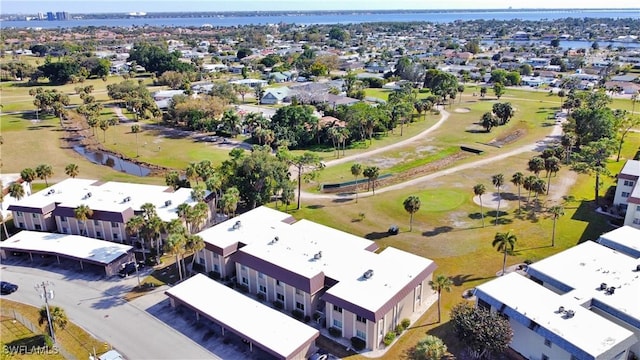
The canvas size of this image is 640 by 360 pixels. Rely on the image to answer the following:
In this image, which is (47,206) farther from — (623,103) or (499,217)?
(623,103)

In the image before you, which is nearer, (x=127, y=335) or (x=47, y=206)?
(x=127, y=335)

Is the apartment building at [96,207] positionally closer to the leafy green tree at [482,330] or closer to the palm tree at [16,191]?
the palm tree at [16,191]

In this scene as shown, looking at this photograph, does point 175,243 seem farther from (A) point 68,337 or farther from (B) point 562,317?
(B) point 562,317

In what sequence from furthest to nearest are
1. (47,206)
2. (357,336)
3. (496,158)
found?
(496,158)
(47,206)
(357,336)

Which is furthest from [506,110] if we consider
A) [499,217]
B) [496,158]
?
[499,217]

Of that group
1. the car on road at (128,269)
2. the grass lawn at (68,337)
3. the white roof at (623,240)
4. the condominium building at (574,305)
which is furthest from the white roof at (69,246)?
the white roof at (623,240)

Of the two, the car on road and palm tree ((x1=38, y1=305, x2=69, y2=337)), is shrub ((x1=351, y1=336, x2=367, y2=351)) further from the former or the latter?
the car on road

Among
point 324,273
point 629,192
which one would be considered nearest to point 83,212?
point 324,273
